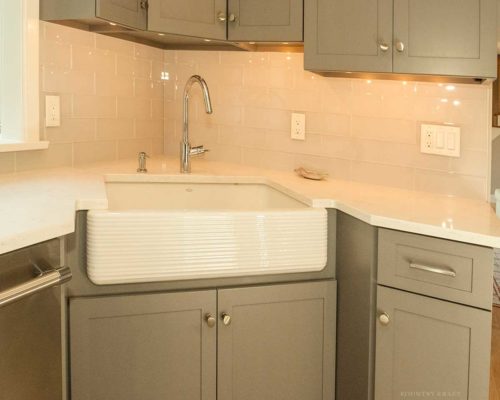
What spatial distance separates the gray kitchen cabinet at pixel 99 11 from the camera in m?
2.06

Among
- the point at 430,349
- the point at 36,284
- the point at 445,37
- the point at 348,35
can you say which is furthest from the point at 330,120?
the point at 36,284

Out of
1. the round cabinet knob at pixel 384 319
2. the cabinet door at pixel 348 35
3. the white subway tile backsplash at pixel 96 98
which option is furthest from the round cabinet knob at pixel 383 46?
the white subway tile backsplash at pixel 96 98

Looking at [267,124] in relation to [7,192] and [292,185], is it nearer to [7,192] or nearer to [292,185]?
[292,185]

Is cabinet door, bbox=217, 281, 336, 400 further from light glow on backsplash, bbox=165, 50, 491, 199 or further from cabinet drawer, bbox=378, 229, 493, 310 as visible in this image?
light glow on backsplash, bbox=165, 50, 491, 199

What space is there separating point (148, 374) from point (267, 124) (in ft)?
4.20

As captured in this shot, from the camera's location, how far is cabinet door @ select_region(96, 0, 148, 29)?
206 cm

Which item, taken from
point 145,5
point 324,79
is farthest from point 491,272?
point 145,5

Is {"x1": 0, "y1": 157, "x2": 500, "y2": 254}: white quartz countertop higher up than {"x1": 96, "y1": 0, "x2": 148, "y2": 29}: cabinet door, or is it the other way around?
{"x1": 96, "y1": 0, "x2": 148, "y2": 29}: cabinet door

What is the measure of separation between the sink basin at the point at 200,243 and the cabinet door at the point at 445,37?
57 cm

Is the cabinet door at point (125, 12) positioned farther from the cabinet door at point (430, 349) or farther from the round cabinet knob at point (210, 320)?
the cabinet door at point (430, 349)

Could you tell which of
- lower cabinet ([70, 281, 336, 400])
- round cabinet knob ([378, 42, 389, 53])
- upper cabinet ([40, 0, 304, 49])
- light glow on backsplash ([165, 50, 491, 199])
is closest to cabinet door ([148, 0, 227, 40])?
upper cabinet ([40, 0, 304, 49])

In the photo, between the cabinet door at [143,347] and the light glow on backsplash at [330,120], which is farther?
the light glow on backsplash at [330,120]

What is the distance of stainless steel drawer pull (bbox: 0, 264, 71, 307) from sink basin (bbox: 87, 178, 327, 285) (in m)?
0.27

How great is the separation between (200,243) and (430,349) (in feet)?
2.28
